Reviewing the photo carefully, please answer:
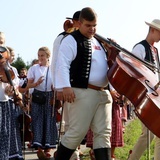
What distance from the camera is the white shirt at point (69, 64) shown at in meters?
4.33

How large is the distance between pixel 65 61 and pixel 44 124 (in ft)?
10.1

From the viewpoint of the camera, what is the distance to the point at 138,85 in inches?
153

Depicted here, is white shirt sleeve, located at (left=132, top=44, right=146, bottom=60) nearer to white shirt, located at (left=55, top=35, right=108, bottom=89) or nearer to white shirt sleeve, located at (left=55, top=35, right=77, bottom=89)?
white shirt, located at (left=55, top=35, right=108, bottom=89)

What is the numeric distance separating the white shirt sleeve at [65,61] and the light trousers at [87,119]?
210mm

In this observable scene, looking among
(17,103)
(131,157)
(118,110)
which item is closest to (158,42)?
(118,110)

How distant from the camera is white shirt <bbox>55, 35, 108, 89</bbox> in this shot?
4329mm

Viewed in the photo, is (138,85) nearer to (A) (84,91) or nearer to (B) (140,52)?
(A) (84,91)

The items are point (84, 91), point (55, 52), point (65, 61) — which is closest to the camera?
point (65, 61)

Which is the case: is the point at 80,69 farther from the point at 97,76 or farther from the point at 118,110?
the point at 118,110

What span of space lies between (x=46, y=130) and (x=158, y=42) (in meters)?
2.42

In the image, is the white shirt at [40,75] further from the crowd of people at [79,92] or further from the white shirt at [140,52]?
the white shirt at [140,52]

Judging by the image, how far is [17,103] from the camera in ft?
17.5

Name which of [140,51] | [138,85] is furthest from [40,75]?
[138,85]

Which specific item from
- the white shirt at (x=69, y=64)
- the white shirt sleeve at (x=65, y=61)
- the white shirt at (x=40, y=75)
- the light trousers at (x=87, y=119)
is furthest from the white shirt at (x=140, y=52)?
the white shirt at (x=40, y=75)
